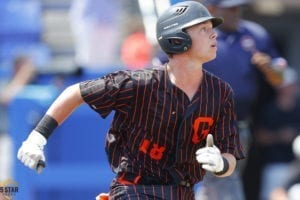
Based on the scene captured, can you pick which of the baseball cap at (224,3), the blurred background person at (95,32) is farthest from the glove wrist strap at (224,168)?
the blurred background person at (95,32)

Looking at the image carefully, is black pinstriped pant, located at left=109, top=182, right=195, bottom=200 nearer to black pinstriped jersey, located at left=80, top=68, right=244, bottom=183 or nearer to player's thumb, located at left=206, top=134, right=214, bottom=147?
black pinstriped jersey, located at left=80, top=68, right=244, bottom=183

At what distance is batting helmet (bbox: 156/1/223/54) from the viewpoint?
5.41 m

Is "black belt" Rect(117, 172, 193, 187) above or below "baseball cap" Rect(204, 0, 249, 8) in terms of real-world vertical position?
below

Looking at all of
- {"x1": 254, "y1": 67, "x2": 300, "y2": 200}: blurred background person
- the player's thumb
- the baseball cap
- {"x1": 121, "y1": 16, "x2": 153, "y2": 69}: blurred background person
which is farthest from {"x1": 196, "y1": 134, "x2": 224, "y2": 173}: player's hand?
{"x1": 254, "y1": 67, "x2": 300, "y2": 200}: blurred background person

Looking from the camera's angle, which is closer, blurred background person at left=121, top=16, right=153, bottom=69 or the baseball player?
the baseball player

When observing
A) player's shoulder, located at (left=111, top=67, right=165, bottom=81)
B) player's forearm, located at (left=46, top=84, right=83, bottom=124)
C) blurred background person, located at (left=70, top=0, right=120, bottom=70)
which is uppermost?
blurred background person, located at (left=70, top=0, right=120, bottom=70)

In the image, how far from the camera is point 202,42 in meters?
5.43

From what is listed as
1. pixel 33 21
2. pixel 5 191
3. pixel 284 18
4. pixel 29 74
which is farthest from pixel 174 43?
pixel 284 18

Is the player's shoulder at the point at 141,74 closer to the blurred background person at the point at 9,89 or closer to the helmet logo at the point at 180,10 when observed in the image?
the helmet logo at the point at 180,10

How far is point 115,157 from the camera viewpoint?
548 centimetres

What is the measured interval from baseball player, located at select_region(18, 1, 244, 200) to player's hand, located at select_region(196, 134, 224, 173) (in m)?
0.15

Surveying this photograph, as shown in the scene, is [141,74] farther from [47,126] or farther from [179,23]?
[47,126]

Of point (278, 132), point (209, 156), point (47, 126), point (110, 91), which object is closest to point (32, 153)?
point (47, 126)

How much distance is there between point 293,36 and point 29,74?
6.75 metres
